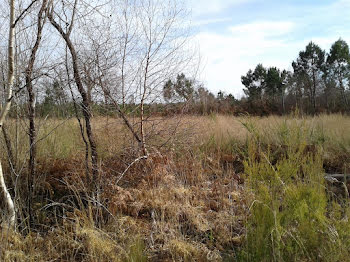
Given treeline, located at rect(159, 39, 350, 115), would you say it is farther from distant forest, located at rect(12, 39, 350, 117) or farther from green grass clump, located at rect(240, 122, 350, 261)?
green grass clump, located at rect(240, 122, 350, 261)

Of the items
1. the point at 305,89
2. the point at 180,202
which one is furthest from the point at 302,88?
the point at 180,202

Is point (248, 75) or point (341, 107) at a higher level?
point (248, 75)

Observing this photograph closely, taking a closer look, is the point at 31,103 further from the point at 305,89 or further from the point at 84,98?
the point at 305,89

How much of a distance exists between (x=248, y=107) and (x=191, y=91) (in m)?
17.6

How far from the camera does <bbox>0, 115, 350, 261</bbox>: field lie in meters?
2.88

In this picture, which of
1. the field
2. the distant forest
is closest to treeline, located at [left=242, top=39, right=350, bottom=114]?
the distant forest

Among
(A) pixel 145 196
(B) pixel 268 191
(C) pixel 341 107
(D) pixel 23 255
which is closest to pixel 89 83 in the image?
(A) pixel 145 196

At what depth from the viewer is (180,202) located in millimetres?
4336

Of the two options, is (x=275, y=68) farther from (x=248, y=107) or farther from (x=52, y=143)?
(x=52, y=143)

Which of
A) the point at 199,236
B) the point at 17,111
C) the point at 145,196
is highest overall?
the point at 17,111

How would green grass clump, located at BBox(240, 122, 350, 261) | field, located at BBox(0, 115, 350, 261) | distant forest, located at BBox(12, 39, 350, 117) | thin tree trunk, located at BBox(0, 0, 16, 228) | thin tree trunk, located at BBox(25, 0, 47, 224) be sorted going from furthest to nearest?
distant forest, located at BBox(12, 39, 350, 117) → thin tree trunk, located at BBox(25, 0, 47, 224) → thin tree trunk, located at BBox(0, 0, 16, 228) → field, located at BBox(0, 115, 350, 261) → green grass clump, located at BBox(240, 122, 350, 261)

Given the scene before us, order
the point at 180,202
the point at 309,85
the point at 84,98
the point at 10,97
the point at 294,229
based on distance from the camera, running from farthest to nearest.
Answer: the point at 309,85, the point at 84,98, the point at 180,202, the point at 10,97, the point at 294,229

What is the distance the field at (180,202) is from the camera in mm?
2877

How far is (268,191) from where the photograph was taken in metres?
3.13
